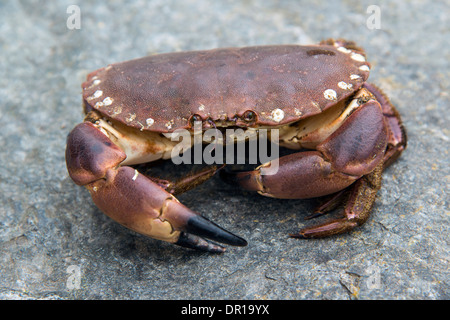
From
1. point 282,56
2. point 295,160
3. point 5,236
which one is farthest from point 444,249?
point 5,236

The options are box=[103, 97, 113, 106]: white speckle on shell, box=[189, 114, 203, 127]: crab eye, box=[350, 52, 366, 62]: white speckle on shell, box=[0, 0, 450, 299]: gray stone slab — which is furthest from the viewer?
box=[350, 52, 366, 62]: white speckle on shell

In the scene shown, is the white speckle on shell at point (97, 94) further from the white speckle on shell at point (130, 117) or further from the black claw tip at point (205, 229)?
the black claw tip at point (205, 229)

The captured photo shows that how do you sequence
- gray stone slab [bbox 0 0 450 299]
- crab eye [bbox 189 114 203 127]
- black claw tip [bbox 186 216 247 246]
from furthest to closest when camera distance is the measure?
1. crab eye [bbox 189 114 203 127]
2. gray stone slab [bbox 0 0 450 299]
3. black claw tip [bbox 186 216 247 246]

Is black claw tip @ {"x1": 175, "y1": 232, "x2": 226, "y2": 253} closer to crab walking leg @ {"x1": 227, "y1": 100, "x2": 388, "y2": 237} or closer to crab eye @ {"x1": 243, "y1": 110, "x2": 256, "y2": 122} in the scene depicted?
crab walking leg @ {"x1": 227, "y1": 100, "x2": 388, "y2": 237}

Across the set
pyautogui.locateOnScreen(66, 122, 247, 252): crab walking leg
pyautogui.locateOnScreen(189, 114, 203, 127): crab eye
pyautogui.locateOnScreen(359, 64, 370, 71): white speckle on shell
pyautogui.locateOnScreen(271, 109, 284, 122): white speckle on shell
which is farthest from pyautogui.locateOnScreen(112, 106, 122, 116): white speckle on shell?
pyautogui.locateOnScreen(359, 64, 370, 71): white speckle on shell

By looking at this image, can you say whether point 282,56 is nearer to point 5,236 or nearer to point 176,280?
point 176,280

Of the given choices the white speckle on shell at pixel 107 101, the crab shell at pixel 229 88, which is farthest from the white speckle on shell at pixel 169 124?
the white speckle on shell at pixel 107 101

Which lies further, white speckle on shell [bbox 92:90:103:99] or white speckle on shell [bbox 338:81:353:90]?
white speckle on shell [bbox 92:90:103:99]

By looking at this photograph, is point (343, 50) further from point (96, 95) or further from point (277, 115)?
point (96, 95)
